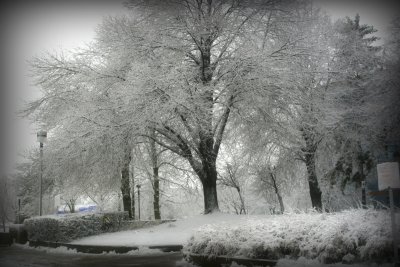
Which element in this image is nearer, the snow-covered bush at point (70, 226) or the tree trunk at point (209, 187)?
the snow-covered bush at point (70, 226)

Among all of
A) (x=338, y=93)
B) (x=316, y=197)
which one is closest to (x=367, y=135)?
(x=338, y=93)

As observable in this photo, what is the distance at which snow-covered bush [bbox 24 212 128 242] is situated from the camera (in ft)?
47.3

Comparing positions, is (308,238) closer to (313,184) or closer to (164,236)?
(164,236)

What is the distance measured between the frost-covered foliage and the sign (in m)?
0.81

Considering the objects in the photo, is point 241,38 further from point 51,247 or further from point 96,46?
point 51,247

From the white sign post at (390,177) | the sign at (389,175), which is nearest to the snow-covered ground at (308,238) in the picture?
the white sign post at (390,177)

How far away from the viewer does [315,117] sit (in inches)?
678

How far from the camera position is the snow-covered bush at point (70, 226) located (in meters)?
14.4

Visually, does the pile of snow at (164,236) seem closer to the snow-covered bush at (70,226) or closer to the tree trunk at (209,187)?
the snow-covered bush at (70,226)

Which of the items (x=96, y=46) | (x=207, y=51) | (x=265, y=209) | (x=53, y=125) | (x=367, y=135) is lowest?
(x=265, y=209)

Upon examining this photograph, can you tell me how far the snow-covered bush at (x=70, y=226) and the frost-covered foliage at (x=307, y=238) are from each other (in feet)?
23.9

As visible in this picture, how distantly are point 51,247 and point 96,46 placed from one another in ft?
31.8

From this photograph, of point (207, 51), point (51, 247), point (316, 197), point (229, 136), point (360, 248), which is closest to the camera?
point (360, 248)

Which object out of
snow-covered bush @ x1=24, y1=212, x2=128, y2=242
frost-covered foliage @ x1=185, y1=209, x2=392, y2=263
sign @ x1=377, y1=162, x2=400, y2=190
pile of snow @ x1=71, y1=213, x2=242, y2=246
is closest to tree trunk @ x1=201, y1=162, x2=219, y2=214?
pile of snow @ x1=71, y1=213, x2=242, y2=246
